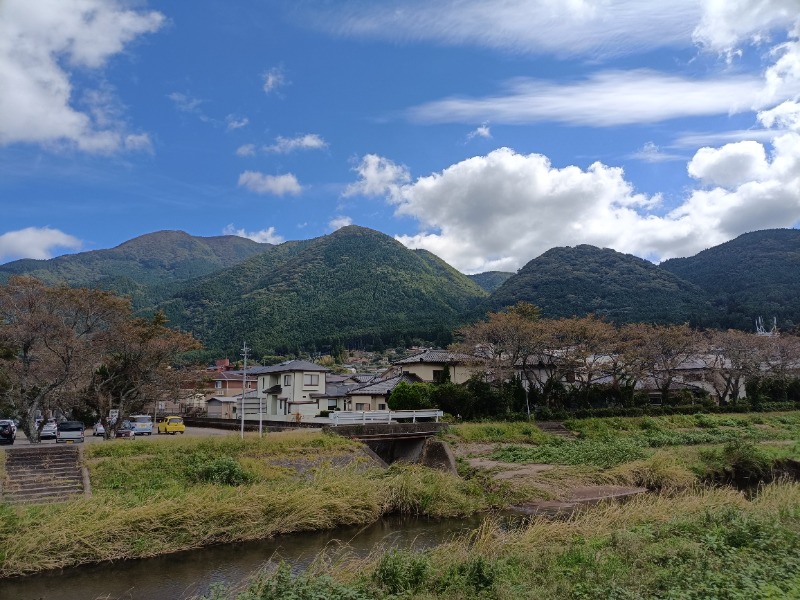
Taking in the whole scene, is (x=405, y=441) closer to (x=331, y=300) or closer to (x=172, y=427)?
(x=172, y=427)

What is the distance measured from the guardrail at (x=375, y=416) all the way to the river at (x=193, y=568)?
10939 millimetres

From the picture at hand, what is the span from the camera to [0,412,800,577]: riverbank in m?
15.1

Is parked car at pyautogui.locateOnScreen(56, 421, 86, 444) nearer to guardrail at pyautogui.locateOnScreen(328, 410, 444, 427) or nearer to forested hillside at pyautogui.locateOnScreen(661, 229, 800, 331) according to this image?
guardrail at pyautogui.locateOnScreen(328, 410, 444, 427)

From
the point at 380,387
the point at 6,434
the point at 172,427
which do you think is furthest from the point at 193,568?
the point at 380,387

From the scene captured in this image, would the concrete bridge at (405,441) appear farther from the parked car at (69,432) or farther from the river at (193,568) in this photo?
the parked car at (69,432)

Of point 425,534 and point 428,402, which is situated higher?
point 428,402

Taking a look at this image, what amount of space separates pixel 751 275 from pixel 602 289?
104 ft

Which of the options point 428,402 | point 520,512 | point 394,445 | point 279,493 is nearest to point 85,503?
point 279,493

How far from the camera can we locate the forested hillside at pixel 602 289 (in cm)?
11162

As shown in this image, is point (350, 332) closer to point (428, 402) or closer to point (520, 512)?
point (428, 402)

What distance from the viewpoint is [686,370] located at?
2201 inches

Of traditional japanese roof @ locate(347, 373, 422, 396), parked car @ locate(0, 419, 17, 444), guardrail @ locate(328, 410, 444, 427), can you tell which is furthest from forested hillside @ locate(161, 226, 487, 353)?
parked car @ locate(0, 419, 17, 444)

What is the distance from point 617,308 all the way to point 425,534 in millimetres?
109046

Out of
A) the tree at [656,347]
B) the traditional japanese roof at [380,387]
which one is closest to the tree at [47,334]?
the traditional japanese roof at [380,387]
